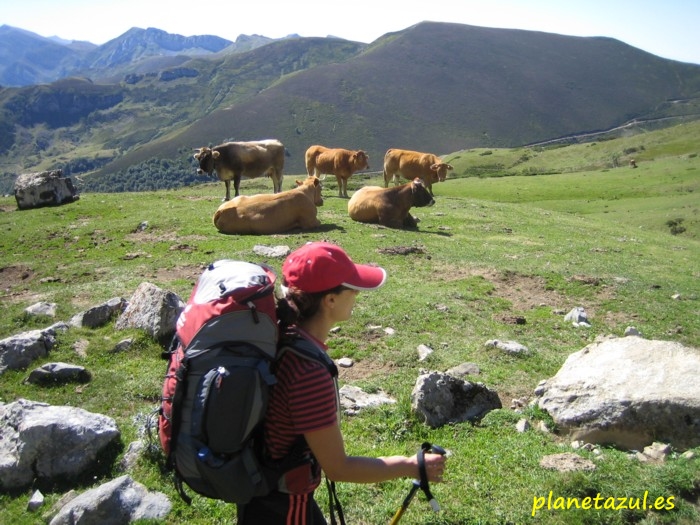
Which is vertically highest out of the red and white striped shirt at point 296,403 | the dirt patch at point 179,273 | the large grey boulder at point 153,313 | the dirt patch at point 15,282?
the red and white striped shirt at point 296,403

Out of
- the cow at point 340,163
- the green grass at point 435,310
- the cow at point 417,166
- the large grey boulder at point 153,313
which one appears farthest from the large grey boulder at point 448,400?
the cow at point 417,166

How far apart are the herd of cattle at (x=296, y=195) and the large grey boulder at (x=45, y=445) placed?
45.0ft

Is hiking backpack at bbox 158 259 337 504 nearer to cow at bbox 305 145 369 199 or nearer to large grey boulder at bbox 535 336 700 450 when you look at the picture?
large grey boulder at bbox 535 336 700 450

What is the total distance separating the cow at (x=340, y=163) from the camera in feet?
102

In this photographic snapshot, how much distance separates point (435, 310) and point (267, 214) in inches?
365

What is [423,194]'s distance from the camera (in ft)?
75.8

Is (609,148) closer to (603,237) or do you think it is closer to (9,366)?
(603,237)

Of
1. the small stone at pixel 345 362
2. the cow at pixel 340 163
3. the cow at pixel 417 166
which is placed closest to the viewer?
the small stone at pixel 345 362

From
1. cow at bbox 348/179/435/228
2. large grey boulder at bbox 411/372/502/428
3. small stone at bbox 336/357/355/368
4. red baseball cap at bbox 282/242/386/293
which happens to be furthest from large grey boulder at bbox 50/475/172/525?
cow at bbox 348/179/435/228

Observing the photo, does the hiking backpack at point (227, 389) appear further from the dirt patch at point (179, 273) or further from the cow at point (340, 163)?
the cow at point (340, 163)

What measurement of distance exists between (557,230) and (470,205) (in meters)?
6.17

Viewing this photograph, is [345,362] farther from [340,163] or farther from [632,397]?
[340,163]

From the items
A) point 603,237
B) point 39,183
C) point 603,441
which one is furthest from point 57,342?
point 603,237

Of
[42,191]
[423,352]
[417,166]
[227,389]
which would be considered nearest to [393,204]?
[417,166]
